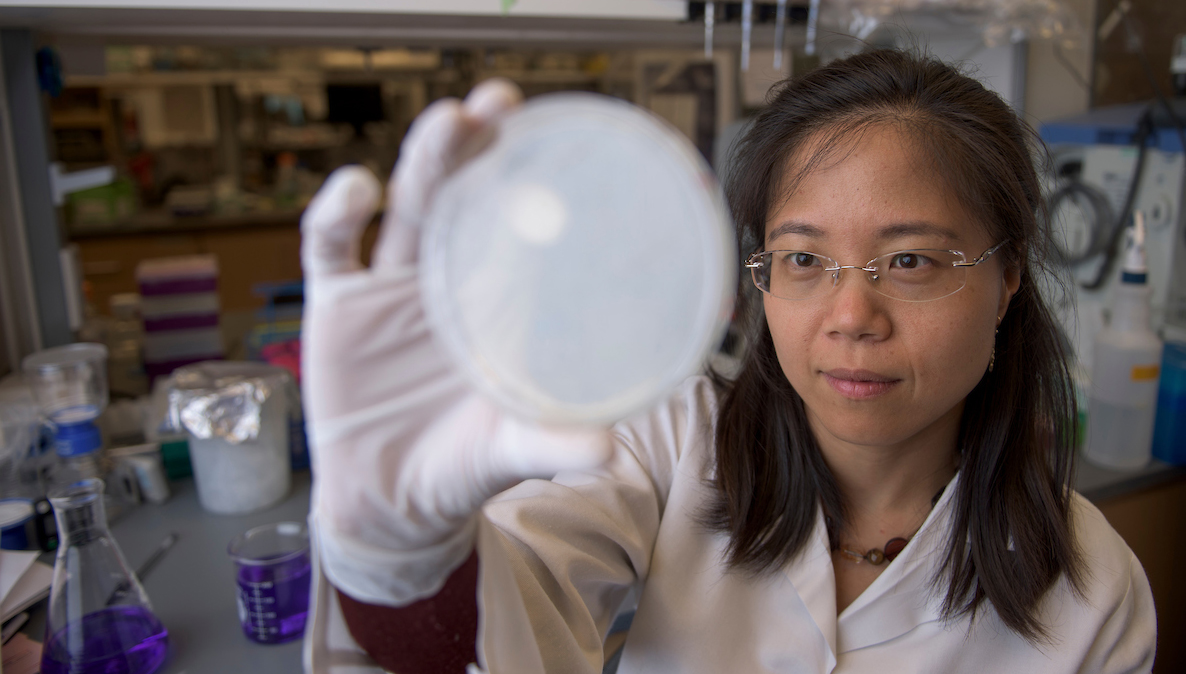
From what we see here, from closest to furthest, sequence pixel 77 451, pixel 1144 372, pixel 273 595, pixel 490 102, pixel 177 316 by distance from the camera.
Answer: pixel 490 102 < pixel 273 595 < pixel 77 451 < pixel 1144 372 < pixel 177 316

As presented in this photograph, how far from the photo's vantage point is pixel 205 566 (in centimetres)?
123

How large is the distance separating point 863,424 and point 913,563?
0.26 m

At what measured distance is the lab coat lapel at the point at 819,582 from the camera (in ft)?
3.17

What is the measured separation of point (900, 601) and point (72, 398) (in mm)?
1463

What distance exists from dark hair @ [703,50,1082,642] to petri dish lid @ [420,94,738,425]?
1.46 feet

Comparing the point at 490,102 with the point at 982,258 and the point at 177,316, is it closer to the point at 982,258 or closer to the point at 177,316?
the point at 982,258

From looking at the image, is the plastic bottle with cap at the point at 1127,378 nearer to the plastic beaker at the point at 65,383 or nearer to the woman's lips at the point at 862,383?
the woman's lips at the point at 862,383

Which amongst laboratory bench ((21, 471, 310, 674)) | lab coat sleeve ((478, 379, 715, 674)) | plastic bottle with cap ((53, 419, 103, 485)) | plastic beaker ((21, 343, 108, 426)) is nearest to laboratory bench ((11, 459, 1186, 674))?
laboratory bench ((21, 471, 310, 674))

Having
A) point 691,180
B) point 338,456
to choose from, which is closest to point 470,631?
point 338,456

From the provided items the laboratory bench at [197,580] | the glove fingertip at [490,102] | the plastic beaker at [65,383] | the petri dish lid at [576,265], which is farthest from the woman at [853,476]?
the plastic beaker at [65,383]

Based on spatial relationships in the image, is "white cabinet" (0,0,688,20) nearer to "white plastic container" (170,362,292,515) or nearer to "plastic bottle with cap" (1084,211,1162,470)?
"white plastic container" (170,362,292,515)

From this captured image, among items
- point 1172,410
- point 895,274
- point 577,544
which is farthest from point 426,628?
point 1172,410

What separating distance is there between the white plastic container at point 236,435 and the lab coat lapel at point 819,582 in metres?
0.97

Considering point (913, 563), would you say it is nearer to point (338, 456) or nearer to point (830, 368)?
point (830, 368)
